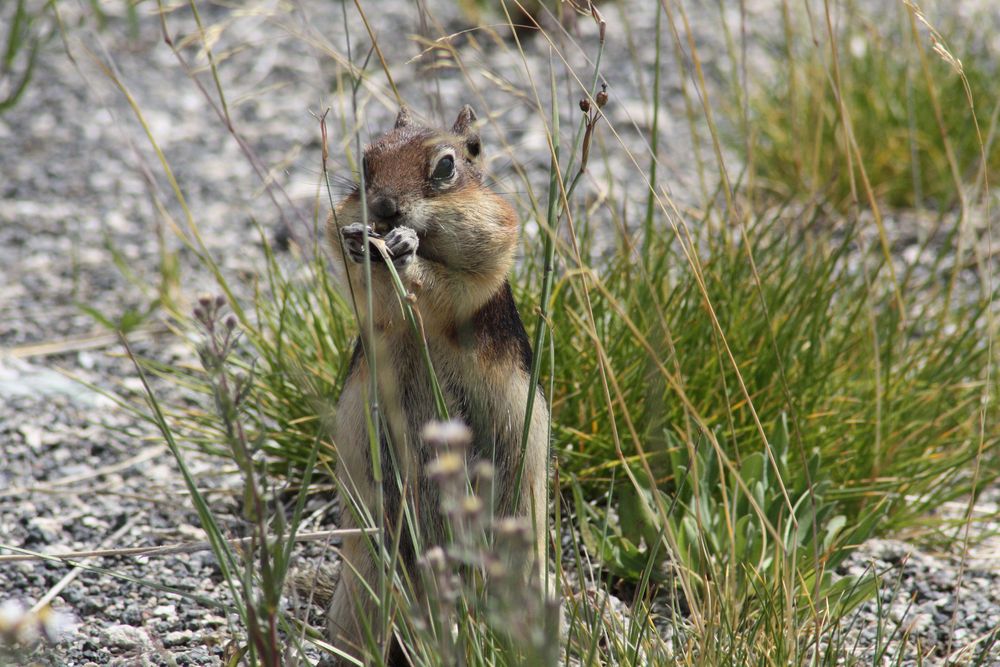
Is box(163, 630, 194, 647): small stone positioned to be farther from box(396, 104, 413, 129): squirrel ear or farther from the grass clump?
the grass clump

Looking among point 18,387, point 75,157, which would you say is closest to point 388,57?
point 75,157

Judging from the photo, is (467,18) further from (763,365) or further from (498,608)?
Result: (498,608)

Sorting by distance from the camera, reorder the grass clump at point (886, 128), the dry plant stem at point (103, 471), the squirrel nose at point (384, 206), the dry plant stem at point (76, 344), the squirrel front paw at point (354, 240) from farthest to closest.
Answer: the grass clump at point (886, 128), the dry plant stem at point (76, 344), the dry plant stem at point (103, 471), the squirrel nose at point (384, 206), the squirrel front paw at point (354, 240)

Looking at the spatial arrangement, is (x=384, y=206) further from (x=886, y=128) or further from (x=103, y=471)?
(x=886, y=128)

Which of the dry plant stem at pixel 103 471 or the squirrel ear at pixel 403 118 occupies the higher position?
the squirrel ear at pixel 403 118

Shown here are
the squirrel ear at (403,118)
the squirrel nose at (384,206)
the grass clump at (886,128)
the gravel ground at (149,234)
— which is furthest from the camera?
the grass clump at (886,128)

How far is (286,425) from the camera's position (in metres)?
2.95

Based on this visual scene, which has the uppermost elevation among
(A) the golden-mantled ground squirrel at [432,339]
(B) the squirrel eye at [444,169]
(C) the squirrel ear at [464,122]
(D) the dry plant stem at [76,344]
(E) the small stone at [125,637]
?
(C) the squirrel ear at [464,122]

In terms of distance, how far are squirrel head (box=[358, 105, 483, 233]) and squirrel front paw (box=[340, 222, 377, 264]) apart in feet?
0.29

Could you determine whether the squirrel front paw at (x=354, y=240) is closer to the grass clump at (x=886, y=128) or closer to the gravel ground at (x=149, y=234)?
the gravel ground at (x=149, y=234)

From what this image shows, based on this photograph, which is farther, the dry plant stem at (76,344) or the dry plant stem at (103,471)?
the dry plant stem at (76,344)

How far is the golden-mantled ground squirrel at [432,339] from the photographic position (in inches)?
79.7

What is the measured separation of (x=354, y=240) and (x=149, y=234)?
112 inches

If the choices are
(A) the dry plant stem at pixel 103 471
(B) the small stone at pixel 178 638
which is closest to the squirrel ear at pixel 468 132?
(B) the small stone at pixel 178 638
